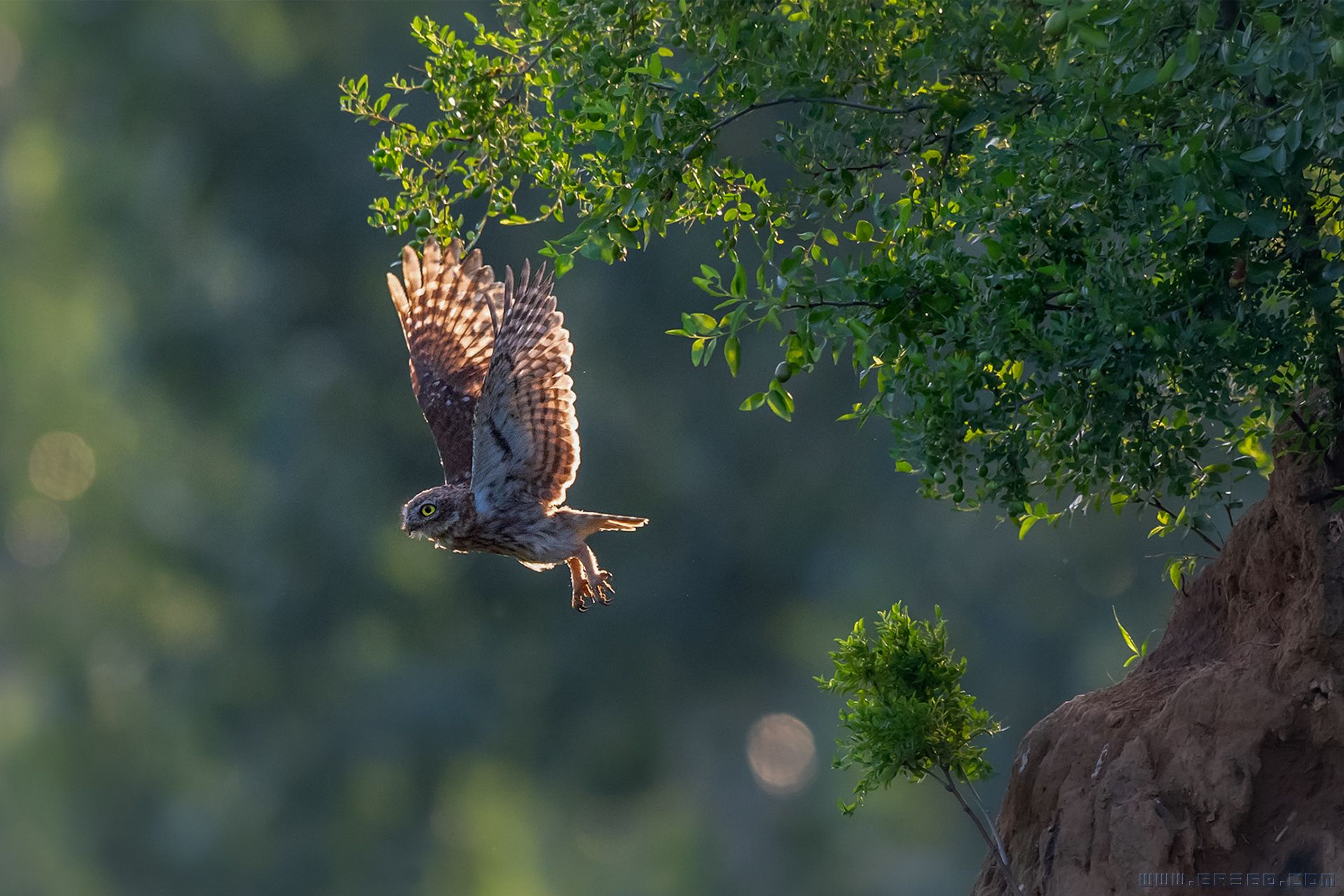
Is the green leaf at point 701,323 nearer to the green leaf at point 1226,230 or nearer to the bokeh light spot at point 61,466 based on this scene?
the green leaf at point 1226,230

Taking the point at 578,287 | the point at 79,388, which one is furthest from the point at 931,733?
the point at 79,388

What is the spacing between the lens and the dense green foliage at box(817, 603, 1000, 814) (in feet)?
19.5

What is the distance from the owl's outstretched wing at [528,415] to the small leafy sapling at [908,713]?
5.84 feet

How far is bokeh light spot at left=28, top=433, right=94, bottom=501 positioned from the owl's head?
13.6 m

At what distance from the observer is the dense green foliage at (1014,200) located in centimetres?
446

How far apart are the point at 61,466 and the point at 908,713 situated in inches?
640

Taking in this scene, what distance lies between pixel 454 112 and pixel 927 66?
224 cm

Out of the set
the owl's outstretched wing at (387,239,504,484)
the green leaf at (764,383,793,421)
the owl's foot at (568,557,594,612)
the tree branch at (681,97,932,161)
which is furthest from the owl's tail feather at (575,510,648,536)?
the green leaf at (764,383,793,421)

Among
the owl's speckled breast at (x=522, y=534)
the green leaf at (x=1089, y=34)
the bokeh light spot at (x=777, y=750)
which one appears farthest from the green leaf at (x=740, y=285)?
the bokeh light spot at (x=777, y=750)

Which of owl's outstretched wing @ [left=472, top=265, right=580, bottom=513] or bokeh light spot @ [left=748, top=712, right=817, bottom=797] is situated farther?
bokeh light spot @ [left=748, top=712, right=817, bottom=797]

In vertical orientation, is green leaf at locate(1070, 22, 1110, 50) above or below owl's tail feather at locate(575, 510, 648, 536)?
below

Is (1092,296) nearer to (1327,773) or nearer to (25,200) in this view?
(1327,773)

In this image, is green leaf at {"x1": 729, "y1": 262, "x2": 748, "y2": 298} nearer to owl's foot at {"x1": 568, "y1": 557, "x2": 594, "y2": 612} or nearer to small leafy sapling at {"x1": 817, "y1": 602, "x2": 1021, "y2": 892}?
small leafy sapling at {"x1": 817, "y1": 602, "x2": 1021, "y2": 892}

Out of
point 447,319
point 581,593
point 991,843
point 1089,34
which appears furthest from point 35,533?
point 1089,34
